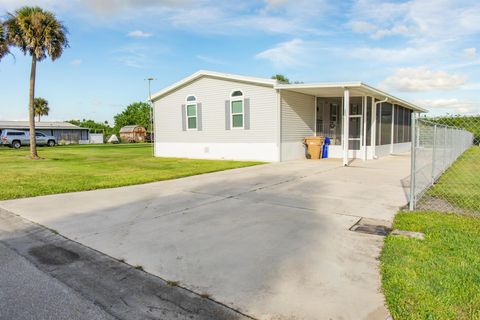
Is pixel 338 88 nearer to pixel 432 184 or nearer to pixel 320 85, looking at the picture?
pixel 320 85

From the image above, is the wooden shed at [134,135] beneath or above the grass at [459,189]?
above

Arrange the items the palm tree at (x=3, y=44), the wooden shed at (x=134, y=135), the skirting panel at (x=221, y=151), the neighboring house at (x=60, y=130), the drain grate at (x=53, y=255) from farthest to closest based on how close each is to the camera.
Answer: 1. the wooden shed at (x=134, y=135)
2. the neighboring house at (x=60, y=130)
3. the palm tree at (x=3, y=44)
4. the skirting panel at (x=221, y=151)
5. the drain grate at (x=53, y=255)

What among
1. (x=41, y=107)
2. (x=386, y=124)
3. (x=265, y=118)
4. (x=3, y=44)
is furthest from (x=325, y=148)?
(x=41, y=107)

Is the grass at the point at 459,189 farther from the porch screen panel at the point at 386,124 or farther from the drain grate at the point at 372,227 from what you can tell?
the porch screen panel at the point at 386,124

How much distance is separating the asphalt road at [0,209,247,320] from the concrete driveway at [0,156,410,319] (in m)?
0.19

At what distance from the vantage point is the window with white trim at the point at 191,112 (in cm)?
1745

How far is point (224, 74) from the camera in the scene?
15.5 m

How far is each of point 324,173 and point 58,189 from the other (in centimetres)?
763

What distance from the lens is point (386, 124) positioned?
59.2ft

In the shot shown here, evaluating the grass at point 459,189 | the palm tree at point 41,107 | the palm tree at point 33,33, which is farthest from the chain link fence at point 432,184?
the palm tree at point 41,107

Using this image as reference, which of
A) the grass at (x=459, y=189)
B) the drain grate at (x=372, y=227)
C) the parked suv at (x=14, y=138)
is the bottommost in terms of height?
the drain grate at (x=372, y=227)

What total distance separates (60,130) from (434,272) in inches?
2120

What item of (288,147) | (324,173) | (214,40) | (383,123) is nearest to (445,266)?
(324,173)

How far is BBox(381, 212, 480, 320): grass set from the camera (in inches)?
103
